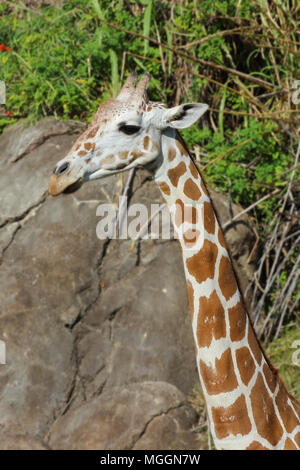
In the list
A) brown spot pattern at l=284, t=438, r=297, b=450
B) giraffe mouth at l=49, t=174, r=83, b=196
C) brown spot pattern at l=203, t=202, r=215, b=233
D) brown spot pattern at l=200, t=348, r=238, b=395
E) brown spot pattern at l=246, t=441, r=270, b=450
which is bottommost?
brown spot pattern at l=284, t=438, r=297, b=450

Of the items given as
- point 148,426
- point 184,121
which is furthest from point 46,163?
point 184,121

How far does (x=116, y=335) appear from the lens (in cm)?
390

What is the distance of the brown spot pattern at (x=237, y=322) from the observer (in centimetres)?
222

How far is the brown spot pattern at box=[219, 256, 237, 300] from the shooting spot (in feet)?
7.30

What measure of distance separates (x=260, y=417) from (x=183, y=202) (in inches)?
34.0

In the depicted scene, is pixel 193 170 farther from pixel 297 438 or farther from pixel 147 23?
pixel 147 23

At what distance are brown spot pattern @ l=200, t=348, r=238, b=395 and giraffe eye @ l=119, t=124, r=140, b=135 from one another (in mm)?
894

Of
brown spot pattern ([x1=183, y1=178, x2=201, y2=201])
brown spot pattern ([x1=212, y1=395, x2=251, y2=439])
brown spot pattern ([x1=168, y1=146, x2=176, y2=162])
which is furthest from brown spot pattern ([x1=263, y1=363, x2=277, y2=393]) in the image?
brown spot pattern ([x1=168, y1=146, x2=176, y2=162])

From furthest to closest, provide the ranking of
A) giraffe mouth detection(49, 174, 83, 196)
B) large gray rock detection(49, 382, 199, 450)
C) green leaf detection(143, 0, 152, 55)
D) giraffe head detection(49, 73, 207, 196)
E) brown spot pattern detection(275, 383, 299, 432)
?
green leaf detection(143, 0, 152, 55), large gray rock detection(49, 382, 199, 450), brown spot pattern detection(275, 383, 299, 432), giraffe head detection(49, 73, 207, 196), giraffe mouth detection(49, 174, 83, 196)

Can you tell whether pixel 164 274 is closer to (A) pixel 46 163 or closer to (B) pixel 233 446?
(A) pixel 46 163

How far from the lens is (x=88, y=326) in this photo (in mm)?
3926

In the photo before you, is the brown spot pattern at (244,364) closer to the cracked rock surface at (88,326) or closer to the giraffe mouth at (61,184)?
the giraffe mouth at (61,184)

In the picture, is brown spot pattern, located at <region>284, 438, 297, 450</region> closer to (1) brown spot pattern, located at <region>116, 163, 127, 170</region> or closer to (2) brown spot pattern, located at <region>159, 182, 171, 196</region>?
(2) brown spot pattern, located at <region>159, 182, 171, 196</region>

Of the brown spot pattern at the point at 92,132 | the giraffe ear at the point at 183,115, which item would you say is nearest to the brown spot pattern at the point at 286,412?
the giraffe ear at the point at 183,115
